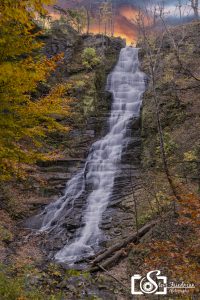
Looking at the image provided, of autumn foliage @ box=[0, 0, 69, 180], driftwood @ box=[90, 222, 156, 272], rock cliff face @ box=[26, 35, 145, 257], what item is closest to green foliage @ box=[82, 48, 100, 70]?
rock cliff face @ box=[26, 35, 145, 257]

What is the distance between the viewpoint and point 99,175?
19.8m

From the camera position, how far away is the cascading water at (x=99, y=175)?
14.9 meters

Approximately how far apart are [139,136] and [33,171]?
774 centimetres

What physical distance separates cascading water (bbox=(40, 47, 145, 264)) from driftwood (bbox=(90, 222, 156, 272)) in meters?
1.29

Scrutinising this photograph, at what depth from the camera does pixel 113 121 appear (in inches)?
951

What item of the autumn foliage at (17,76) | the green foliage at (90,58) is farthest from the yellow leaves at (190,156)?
the green foliage at (90,58)

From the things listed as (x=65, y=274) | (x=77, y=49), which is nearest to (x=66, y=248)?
(x=65, y=274)

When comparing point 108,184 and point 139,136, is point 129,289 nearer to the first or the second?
point 108,184

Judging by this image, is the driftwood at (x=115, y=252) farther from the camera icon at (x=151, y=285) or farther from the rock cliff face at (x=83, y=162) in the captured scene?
the camera icon at (x=151, y=285)

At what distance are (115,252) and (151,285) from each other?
348cm

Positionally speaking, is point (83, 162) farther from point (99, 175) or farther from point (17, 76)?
point (17, 76)

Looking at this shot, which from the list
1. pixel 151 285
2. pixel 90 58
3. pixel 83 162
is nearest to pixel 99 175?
pixel 83 162

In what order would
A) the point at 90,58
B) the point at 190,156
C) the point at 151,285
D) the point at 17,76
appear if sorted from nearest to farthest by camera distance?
the point at 17,76 < the point at 151,285 < the point at 190,156 < the point at 90,58

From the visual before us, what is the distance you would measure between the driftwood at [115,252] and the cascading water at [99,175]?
129 cm
